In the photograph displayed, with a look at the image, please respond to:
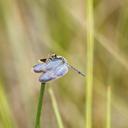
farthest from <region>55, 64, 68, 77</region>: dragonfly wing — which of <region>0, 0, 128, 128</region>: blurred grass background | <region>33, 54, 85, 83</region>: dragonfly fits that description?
<region>0, 0, 128, 128</region>: blurred grass background

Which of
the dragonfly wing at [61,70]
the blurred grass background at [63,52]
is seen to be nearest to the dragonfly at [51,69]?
the dragonfly wing at [61,70]

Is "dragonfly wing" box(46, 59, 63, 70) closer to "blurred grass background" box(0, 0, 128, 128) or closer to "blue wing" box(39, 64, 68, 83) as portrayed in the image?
"blue wing" box(39, 64, 68, 83)

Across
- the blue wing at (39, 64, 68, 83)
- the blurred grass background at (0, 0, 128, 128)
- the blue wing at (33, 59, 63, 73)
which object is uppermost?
the blurred grass background at (0, 0, 128, 128)

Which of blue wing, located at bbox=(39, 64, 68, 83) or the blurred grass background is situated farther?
the blurred grass background

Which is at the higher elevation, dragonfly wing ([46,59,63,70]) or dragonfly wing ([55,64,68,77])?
dragonfly wing ([46,59,63,70])

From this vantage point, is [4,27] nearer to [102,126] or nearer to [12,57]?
[12,57]

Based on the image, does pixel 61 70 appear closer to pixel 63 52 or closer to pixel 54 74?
pixel 54 74
